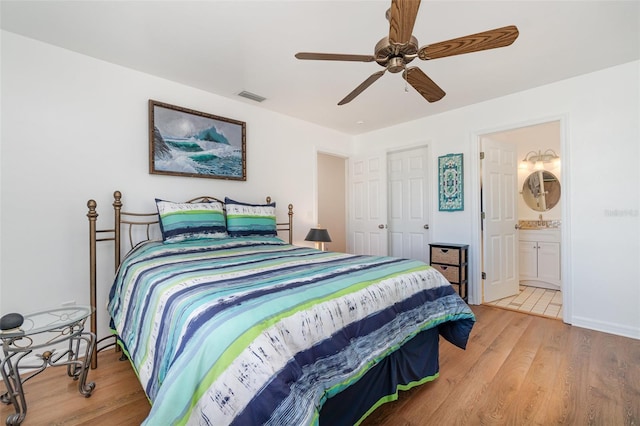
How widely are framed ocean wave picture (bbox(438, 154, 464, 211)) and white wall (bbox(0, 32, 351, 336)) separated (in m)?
3.16

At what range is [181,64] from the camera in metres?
2.62

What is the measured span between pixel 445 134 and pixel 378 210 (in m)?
1.44

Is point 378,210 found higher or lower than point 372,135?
lower

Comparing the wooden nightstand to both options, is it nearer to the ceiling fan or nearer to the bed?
the bed

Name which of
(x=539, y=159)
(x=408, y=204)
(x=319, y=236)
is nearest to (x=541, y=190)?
(x=539, y=159)

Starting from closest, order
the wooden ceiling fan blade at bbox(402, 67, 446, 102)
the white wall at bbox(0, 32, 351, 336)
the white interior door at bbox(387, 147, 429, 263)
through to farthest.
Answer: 1. the wooden ceiling fan blade at bbox(402, 67, 446, 102)
2. the white wall at bbox(0, 32, 351, 336)
3. the white interior door at bbox(387, 147, 429, 263)

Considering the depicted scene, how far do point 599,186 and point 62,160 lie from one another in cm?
489

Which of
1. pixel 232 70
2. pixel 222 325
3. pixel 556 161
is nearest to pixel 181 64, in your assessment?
pixel 232 70

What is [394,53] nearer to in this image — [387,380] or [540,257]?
[387,380]

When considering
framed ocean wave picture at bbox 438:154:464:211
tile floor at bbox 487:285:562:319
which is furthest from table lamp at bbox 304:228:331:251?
tile floor at bbox 487:285:562:319

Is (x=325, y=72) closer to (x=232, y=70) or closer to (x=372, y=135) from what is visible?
(x=232, y=70)

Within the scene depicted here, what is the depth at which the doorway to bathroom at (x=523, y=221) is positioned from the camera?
3.65 metres

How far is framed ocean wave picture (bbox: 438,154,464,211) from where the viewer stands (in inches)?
148

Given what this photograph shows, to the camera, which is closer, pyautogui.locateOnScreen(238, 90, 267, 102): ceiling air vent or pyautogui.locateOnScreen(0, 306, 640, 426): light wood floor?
pyautogui.locateOnScreen(0, 306, 640, 426): light wood floor
